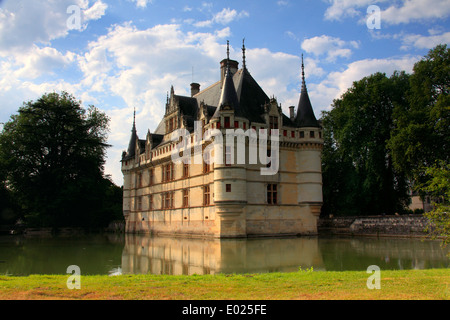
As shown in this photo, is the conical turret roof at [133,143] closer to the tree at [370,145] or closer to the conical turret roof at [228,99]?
the conical turret roof at [228,99]

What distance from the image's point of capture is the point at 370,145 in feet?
97.2

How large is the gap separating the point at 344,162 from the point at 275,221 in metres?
10.8

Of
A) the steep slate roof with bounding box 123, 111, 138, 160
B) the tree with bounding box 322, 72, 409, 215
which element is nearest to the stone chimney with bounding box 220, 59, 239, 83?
the tree with bounding box 322, 72, 409, 215

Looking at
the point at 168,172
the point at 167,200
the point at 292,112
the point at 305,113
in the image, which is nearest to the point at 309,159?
the point at 305,113

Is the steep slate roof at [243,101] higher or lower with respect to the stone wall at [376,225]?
higher

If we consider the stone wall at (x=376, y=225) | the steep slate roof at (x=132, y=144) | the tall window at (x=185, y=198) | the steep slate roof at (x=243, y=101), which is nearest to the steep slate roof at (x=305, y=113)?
the steep slate roof at (x=243, y=101)

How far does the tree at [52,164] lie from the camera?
34719 mm

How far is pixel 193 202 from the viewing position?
28297mm

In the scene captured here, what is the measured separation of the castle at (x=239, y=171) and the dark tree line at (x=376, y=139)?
4.89m

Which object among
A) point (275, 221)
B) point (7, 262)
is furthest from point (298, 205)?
point (7, 262)

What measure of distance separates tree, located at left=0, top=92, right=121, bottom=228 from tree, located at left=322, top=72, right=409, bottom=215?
74.7ft

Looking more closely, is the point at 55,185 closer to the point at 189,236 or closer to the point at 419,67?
the point at 189,236

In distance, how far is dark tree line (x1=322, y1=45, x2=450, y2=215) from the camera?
2509 centimetres

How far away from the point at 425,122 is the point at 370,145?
5476 millimetres
